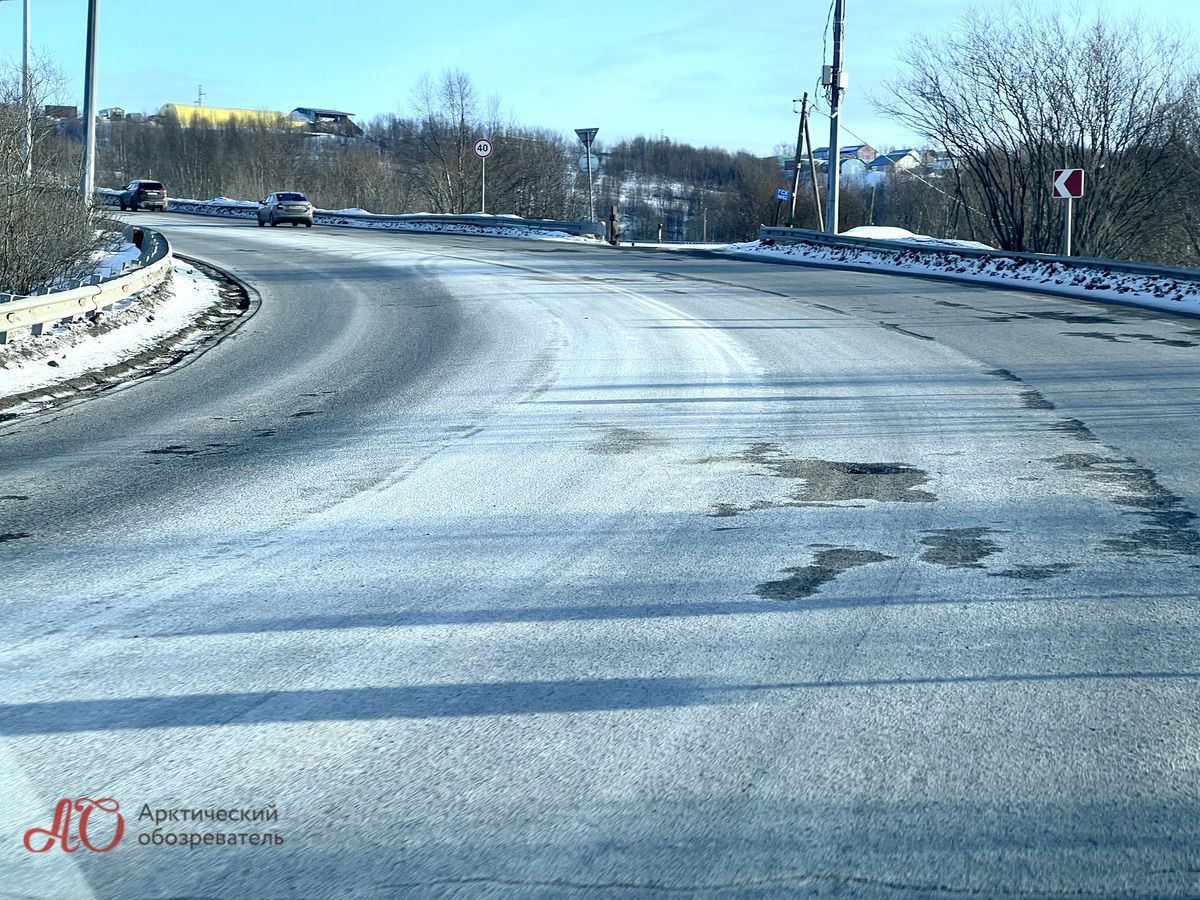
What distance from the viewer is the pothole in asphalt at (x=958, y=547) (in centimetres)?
588

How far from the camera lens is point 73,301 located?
45.3ft

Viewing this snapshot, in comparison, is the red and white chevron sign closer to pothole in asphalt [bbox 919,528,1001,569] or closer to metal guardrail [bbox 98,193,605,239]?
metal guardrail [bbox 98,193,605,239]

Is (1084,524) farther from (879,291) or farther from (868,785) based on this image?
(879,291)

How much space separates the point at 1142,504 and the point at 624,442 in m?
3.63

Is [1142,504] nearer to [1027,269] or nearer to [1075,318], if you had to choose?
[1075,318]

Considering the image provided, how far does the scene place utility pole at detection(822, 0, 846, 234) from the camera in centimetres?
3216

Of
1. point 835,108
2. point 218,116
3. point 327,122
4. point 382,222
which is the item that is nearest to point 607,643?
point 835,108

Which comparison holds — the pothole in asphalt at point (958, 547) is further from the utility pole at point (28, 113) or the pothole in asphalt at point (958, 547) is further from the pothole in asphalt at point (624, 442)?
the utility pole at point (28, 113)

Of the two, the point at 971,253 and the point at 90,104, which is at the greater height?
the point at 90,104

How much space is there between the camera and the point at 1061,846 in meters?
3.15

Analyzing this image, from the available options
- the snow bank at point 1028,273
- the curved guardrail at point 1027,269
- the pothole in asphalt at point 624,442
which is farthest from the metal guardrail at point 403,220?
the pothole in asphalt at point 624,442

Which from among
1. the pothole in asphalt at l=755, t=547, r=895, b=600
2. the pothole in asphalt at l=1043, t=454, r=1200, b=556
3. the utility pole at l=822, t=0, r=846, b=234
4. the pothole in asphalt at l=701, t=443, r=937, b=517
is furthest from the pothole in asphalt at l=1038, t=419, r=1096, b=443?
the utility pole at l=822, t=0, r=846, b=234

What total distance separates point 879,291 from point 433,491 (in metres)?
15.7

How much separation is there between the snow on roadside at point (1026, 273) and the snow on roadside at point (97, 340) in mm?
14836
